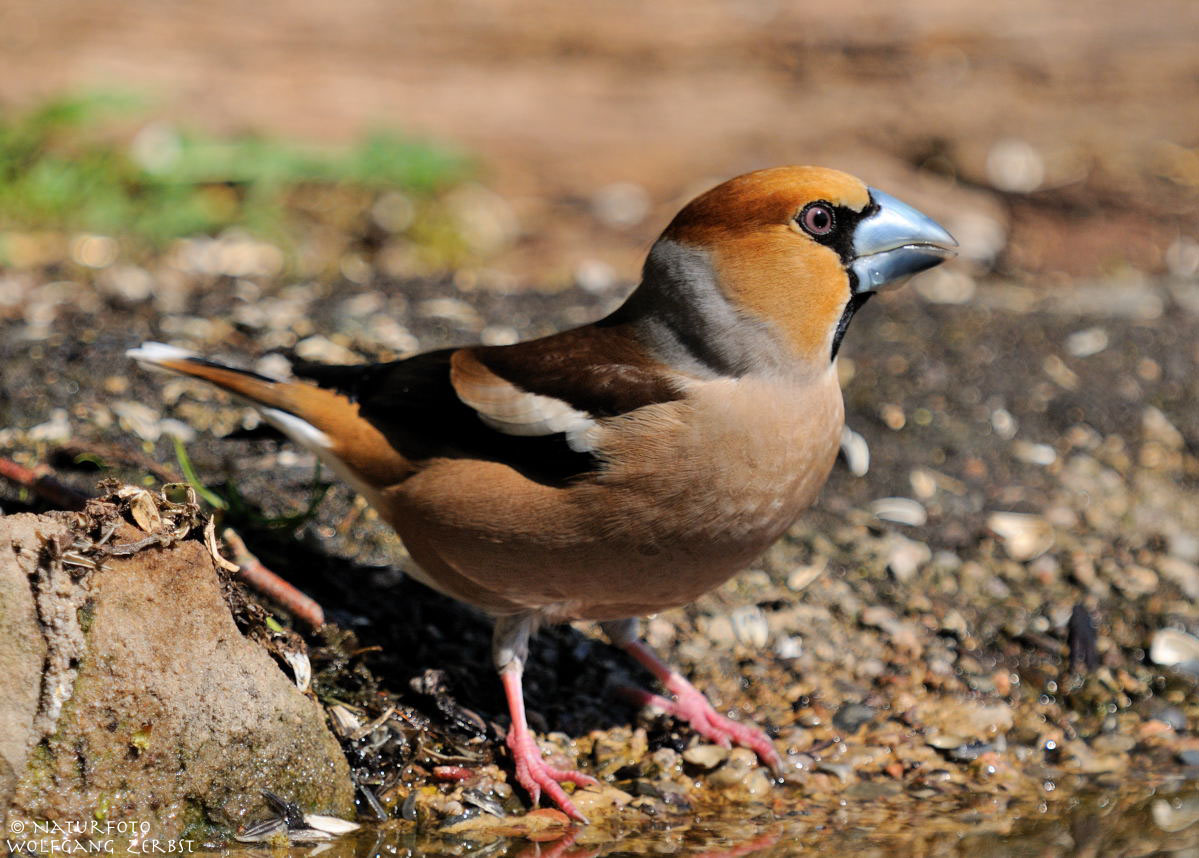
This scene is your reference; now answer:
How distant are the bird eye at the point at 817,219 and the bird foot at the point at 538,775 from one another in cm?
140

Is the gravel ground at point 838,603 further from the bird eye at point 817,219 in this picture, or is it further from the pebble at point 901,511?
the bird eye at point 817,219

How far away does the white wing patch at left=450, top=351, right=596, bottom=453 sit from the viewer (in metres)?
2.99

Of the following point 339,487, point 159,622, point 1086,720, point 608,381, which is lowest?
point 1086,720

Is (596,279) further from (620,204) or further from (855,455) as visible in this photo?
(855,455)

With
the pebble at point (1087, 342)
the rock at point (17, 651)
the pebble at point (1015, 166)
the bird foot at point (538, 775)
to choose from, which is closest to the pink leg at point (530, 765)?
the bird foot at point (538, 775)

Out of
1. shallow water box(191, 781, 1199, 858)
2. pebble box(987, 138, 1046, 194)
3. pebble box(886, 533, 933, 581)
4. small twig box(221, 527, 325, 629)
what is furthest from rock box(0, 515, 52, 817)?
pebble box(987, 138, 1046, 194)

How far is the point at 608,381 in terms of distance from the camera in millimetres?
3021

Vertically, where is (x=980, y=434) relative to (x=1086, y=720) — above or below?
above

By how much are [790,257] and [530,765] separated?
1.36 meters

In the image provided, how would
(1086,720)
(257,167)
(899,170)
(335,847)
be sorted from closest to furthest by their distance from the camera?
1. (335,847)
2. (1086,720)
3. (257,167)
4. (899,170)

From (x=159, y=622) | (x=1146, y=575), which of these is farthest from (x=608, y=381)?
(x=1146, y=575)

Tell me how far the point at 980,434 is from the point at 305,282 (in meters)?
2.76

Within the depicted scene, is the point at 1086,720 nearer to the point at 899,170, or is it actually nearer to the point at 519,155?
the point at 899,170

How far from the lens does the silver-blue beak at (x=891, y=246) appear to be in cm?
297
